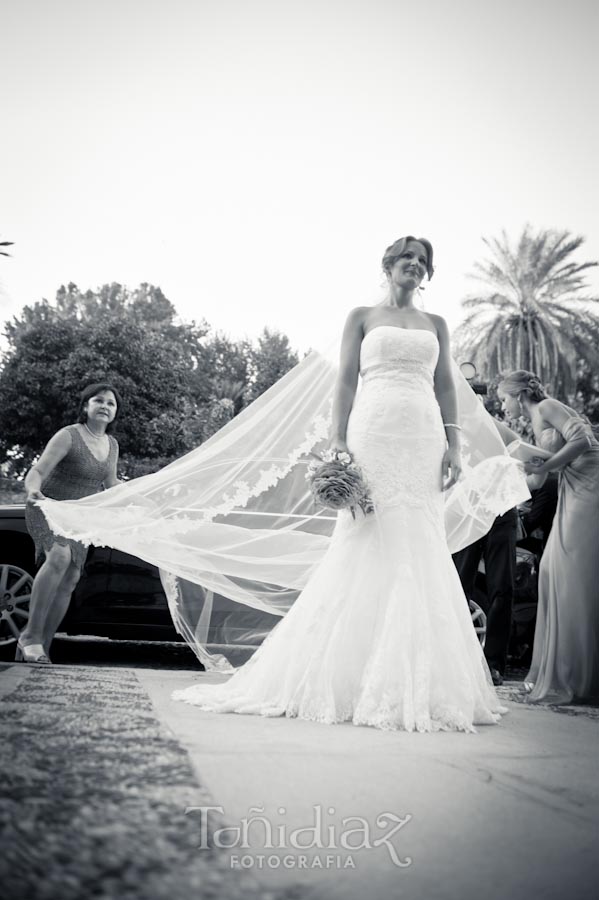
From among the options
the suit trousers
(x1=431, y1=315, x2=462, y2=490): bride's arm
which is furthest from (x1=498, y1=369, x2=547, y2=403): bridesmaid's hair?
(x1=431, y1=315, x2=462, y2=490): bride's arm

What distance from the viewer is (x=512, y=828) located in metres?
1.98

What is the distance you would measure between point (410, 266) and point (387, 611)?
196cm

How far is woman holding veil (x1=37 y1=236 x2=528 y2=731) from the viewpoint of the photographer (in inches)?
144

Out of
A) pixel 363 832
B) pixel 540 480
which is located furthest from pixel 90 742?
pixel 540 480

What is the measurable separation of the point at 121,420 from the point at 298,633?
2216 cm

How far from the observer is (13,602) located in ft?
20.5

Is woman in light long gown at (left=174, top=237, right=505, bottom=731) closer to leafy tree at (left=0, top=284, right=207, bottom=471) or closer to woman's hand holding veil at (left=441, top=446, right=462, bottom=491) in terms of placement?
woman's hand holding veil at (left=441, top=446, right=462, bottom=491)

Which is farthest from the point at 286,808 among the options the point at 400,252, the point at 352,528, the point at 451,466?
the point at 400,252

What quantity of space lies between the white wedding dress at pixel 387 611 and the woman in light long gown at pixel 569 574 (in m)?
0.97

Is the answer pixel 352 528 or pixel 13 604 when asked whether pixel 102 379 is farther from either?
pixel 352 528

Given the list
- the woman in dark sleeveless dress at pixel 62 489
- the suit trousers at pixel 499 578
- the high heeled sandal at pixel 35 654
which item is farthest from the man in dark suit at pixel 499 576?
the high heeled sandal at pixel 35 654

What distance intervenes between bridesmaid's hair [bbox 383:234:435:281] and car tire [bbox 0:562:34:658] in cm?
375

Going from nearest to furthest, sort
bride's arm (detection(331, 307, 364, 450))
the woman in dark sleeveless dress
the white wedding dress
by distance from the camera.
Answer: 1. the white wedding dress
2. bride's arm (detection(331, 307, 364, 450))
3. the woman in dark sleeveless dress

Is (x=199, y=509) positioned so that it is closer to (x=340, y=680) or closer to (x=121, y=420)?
(x=340, y=680)
